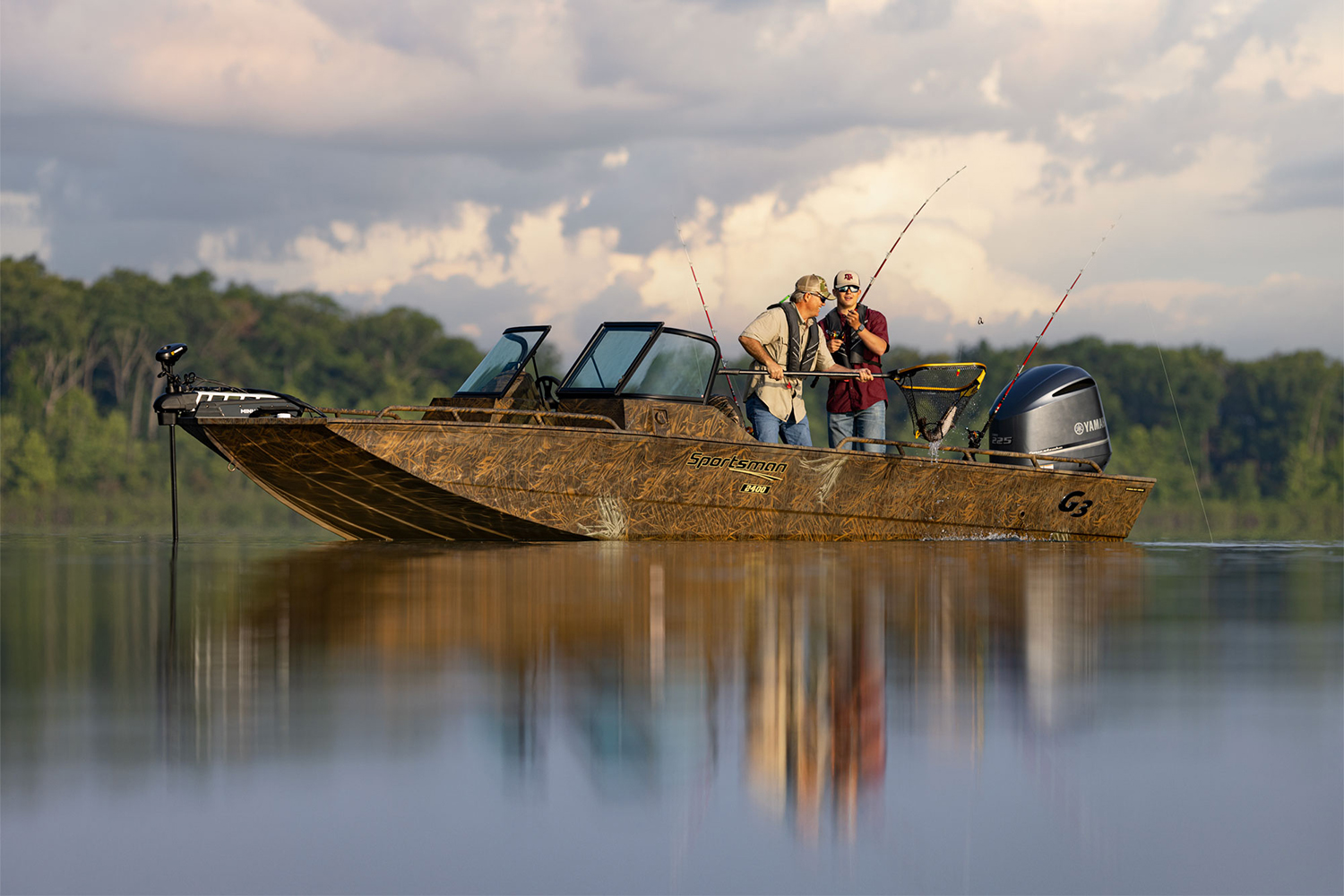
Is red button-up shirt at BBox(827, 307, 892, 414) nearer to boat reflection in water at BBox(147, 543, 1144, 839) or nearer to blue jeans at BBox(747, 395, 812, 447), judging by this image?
blue jeans at BBox(747, 395, 812, 447)

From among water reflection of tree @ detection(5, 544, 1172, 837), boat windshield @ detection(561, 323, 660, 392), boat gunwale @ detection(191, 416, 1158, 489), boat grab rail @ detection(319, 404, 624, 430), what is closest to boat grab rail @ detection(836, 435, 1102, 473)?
boat gunwale @ detection(191, 416, 1158, 489)

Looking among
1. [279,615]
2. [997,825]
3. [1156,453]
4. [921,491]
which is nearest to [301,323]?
[1156,453]

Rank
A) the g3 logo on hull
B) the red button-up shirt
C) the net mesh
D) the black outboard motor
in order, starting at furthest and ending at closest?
1. the g3 logo on hull
2. the black outboard motor
3. the net mesh
4. the red button-up shirt

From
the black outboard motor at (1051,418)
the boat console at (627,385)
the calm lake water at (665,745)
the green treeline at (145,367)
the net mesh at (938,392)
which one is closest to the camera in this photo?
the calm lake water at (665,745)

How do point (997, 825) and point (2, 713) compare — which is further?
point (2, 713)

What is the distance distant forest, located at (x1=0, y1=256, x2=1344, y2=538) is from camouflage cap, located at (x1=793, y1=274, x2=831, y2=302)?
1244 inches

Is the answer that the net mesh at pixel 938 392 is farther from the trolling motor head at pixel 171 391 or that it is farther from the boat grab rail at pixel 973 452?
the trolling motor head at pixel 171 391

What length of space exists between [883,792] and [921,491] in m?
10.5

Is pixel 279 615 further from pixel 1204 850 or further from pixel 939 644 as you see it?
pixel 1204 850

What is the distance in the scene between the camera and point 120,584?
9031mm

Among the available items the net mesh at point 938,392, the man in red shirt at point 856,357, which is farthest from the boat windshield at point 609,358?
the net mesh at point 938,392

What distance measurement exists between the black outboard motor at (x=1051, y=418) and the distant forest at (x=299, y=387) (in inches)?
1158

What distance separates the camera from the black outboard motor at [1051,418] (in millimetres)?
14570

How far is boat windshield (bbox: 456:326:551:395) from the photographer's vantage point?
1309 cm
